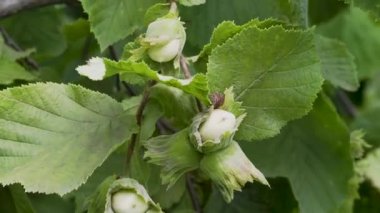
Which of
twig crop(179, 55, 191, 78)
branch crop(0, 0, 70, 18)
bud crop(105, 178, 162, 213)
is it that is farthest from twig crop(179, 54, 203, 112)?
branch crop(0, 0, 70, 18)

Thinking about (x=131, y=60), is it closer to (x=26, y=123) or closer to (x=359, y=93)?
(x=26, y=123)

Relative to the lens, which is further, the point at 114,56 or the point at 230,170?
the point at 114,56

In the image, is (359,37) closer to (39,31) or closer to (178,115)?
(39,31)

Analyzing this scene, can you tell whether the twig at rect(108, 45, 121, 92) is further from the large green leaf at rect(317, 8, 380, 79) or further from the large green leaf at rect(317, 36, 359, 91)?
the large green leaf at rect(317, 8, 380, 79)

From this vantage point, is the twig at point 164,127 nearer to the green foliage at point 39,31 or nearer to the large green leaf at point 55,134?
the large green leaf at point 55,134

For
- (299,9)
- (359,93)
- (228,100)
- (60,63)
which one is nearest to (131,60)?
(228,100)

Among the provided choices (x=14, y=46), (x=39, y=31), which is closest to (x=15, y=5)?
(x=14, y=46)

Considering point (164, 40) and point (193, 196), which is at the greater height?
point (164, 40)

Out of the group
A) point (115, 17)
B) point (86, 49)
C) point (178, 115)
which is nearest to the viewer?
point (178, 115)
